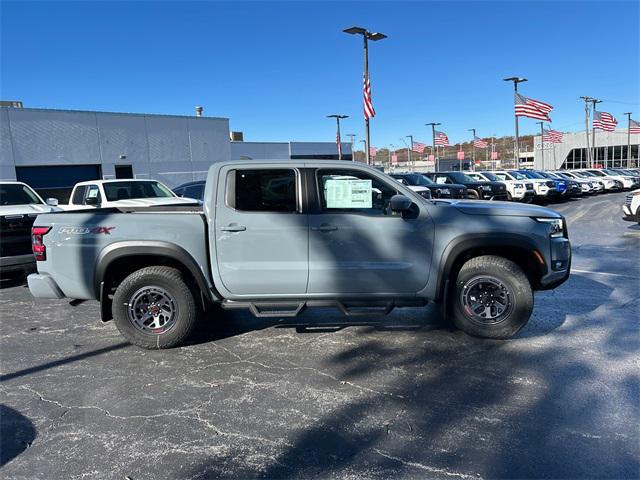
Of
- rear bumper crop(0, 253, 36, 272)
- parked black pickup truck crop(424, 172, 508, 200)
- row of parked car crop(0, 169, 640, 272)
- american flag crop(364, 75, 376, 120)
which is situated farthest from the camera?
parked black pickup truck crop(424, 172, 508, 200)

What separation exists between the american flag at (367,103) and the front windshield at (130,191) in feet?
29.3

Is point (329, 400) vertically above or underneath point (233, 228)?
A: underneath

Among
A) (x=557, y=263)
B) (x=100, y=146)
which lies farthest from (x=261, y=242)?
(x=100, y=146)

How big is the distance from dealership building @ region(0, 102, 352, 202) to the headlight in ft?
68.4

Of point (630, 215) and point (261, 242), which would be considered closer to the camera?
point (261, 242)

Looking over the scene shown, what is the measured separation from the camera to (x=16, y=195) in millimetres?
9188

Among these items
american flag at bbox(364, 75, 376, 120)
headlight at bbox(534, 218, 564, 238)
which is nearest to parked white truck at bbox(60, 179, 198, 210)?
headlight at bbox(534, 218, 564, 238)

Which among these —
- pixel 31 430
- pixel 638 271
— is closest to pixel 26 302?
pixel 31 430

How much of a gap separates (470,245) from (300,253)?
1668 mm

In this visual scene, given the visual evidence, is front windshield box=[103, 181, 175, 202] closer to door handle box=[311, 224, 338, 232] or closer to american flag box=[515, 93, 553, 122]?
door handle box=[311, 224, 338, 232]

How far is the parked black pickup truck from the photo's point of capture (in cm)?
2015

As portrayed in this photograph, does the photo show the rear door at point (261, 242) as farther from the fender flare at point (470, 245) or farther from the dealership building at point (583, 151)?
Answer: the dealership building at point (583, 151)

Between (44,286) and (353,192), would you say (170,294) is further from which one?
(353,192)

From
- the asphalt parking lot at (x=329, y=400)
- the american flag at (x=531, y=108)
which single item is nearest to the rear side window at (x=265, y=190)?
the asphalt parking lot at (x=329, y=400)
